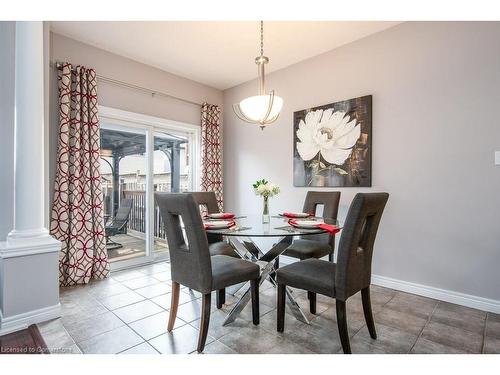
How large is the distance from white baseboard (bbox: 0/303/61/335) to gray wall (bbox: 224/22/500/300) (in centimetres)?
292

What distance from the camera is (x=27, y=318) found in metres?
2.05

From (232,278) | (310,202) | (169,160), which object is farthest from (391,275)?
(169,160)

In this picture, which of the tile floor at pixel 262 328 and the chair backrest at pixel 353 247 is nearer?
the chair backrest at pixel 353 247

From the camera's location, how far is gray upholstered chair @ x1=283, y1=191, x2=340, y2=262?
8.20ft

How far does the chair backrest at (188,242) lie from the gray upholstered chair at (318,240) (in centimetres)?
106

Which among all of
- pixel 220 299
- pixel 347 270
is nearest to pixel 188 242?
pixel 220 299

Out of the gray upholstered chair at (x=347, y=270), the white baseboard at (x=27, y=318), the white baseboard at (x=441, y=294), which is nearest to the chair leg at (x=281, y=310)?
the gray upholstered chair at (x=347, y=270)

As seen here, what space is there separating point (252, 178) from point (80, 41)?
105 inches

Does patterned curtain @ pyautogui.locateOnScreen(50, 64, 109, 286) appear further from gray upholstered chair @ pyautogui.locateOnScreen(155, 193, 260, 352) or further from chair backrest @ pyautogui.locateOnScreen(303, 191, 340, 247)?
chair backrest @ pyautogui.locateOnScreen(303, 191, 340, 247)

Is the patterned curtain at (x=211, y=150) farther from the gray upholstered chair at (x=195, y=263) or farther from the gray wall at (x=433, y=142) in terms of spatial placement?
the gray upholstered chair at (x=195, y=263)

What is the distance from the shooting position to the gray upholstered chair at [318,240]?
2498mm

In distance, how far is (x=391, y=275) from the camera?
9.28ft

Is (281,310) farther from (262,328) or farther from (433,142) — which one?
(433,142)

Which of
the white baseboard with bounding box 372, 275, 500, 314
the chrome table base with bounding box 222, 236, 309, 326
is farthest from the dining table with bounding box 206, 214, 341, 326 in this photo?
the white baseboard with bounding box 372, 275, 500, 314
